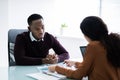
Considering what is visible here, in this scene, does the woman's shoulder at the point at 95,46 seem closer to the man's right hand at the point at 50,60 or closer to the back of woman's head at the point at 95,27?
the back of woman's head at the point at 95,27

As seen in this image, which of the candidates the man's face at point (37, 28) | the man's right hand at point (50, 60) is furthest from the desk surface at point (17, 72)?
the man's face at point (37, 28)

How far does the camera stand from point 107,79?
1491mm

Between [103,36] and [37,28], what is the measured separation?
1.00 m

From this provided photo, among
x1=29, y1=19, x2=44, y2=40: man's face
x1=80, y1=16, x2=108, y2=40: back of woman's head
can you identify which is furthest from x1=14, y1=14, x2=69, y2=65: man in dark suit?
x1=80, y1=16, x2=108, y2=40: back of woman's head

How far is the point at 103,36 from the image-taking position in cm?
155

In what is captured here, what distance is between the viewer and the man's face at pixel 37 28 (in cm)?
237

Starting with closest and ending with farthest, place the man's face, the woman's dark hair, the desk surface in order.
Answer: the woman's dark hair < the desk surface < the man's face

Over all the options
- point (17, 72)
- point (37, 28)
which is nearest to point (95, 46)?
point (17, 72)

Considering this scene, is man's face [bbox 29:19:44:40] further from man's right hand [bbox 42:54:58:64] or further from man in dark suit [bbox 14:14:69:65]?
man's right hand [bbox 42:54:58:64]

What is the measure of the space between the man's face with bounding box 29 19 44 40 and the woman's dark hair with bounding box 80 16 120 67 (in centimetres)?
86

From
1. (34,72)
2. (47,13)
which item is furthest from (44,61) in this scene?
(47,13)

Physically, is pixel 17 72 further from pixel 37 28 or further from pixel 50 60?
pixel 37 28

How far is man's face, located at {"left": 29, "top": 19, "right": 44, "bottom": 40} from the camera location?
2.37 meters

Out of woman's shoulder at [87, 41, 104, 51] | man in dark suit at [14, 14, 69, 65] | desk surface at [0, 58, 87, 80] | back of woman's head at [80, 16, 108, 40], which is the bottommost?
desk surface at [0, 58, 87, 80]
